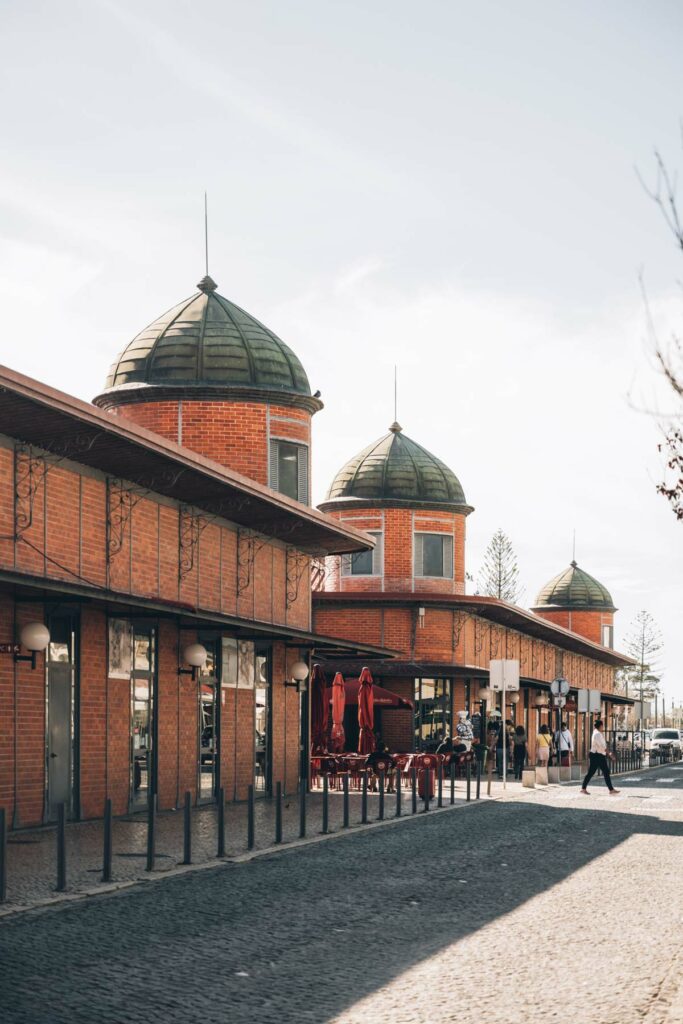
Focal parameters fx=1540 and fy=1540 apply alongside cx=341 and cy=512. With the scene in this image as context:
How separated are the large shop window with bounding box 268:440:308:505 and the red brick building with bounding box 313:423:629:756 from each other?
7900mm

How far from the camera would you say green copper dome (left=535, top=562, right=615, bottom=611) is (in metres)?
88.2

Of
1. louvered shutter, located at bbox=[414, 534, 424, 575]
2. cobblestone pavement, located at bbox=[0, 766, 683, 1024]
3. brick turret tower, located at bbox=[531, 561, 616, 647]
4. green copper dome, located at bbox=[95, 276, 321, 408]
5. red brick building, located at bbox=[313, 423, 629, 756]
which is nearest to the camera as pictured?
cobblestone pavement, located at bbox=[0, 766, 683, 1024]

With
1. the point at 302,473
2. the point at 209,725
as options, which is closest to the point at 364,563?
the point at 302,473

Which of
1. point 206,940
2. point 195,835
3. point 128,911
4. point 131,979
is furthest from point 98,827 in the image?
point 131,979

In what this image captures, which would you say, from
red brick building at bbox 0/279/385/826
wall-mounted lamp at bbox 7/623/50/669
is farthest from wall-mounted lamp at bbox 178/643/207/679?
wall-mounted lamp at bbox 7/623/50/669

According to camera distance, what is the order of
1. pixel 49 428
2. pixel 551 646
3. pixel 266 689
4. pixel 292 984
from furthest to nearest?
pixel 551 646, pixel 266 689, pixel 49 428, pixel 292 984

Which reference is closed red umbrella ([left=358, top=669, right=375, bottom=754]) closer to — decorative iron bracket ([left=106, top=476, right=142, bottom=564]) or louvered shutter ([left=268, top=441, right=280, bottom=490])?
louvered shutter ([left=268, top=441, right=280, bottom=490])

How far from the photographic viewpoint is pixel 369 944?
11.0m

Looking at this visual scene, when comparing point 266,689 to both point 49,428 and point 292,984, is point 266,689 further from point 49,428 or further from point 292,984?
point 292,984

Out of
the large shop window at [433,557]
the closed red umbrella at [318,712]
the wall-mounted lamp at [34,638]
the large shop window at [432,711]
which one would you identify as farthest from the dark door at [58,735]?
the large shop window at [433,557]

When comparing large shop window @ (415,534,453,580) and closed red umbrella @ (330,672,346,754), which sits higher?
large shop window @ (415,534,453,580)

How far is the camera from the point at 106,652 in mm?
23844

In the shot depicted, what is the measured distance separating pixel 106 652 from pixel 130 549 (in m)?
1.76

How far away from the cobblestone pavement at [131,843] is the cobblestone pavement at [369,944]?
0.71 m
